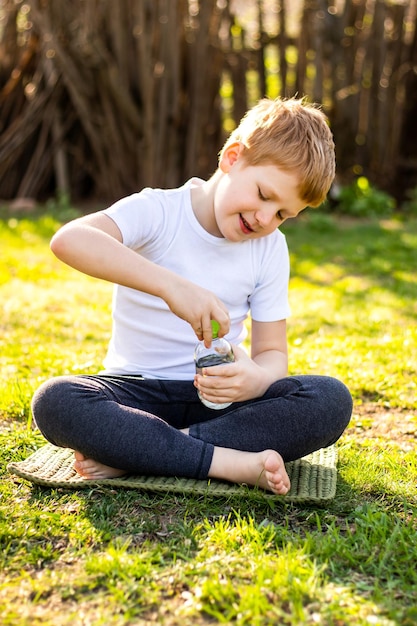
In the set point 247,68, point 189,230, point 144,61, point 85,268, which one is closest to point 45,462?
point 85,268

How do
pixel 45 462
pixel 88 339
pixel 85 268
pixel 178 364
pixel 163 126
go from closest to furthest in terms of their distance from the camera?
pixel 85 268
pixel 45 462
pixel 178 364
pixel 88 339
pixel 163 126

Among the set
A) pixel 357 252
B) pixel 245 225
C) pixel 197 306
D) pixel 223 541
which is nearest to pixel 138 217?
pixel 245 225

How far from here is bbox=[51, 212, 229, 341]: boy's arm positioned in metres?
1.94

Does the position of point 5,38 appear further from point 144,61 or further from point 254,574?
point 254,574

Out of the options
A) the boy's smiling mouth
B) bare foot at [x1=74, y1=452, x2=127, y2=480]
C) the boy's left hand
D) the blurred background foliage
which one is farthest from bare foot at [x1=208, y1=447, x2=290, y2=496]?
the blurred background foliage

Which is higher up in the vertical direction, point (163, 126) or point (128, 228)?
point (163, 126)

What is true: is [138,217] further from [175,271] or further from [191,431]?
[191,431]

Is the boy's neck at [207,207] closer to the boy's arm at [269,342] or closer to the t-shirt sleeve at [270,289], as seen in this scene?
the t-shirt sleeve at [270,289]

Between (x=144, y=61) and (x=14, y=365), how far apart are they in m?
3.94

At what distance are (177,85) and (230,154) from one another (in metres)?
4.55

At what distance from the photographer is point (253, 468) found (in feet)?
6.66

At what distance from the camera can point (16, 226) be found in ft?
A: 19.6

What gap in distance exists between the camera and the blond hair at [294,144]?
7.04ft

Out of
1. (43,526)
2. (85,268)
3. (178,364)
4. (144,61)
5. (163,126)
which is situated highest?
(144,61)
